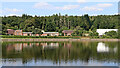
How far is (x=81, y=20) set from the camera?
130 metres

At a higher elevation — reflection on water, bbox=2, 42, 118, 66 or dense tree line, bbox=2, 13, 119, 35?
dense tree line, bbox=2, 13, 119, 35

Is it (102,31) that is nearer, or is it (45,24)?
(102,31)

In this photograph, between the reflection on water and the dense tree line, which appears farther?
the dense tree line

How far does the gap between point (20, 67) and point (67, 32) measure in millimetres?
80850

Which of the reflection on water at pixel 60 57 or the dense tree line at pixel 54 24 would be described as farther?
the dense tree line at pixel 54 24

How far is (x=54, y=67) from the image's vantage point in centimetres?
2242

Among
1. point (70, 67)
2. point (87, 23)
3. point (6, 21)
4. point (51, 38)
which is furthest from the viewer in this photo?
point (87, 23)

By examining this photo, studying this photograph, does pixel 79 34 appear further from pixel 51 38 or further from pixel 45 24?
pixel 45 24

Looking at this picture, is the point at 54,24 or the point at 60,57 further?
the point at 54,24

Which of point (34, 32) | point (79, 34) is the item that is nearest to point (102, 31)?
point (79, 34)

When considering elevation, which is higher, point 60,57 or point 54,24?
point 54,24

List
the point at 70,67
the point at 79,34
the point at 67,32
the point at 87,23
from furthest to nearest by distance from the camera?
the point at 87,23
the point at 67,32
the point at 79,34
the point at 70,67

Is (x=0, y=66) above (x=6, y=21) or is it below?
below

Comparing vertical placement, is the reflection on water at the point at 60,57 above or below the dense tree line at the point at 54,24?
below
